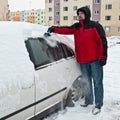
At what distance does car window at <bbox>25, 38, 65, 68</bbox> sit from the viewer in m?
3.73

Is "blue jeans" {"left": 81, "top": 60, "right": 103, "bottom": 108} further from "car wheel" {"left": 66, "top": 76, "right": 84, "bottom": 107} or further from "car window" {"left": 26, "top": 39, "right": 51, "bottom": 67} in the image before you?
"car window" {"left": 26, "top": 39, "right": 51, "bottom": 67}

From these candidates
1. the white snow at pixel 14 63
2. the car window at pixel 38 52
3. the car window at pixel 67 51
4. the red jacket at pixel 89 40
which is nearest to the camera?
the white snow at pixel 14 63

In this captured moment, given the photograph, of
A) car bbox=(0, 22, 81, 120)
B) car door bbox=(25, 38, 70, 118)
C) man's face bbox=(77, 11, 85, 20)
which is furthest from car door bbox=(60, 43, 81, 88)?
man's face bbox=(77, 11, 85, 20)

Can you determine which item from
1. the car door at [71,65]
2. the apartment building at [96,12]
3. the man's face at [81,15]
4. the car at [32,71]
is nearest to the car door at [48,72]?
the car at [32,71]

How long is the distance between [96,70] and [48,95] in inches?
44.2

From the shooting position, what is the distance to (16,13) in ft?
431

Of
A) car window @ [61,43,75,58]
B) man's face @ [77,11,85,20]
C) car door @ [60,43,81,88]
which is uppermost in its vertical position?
man's face @ [77,11,85,20]

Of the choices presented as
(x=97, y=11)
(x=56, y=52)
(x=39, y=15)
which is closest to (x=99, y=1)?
(x=97, y=11)

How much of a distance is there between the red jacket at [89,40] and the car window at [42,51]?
354 mm

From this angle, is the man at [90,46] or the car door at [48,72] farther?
the man at [90,46]

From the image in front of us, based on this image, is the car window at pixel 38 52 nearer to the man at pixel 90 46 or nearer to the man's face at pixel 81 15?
the man at pixel 90 46

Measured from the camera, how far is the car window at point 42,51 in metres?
3.73

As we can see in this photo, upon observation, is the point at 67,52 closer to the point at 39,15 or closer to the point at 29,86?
the point at 29,86

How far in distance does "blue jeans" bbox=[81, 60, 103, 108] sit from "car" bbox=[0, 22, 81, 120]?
234 millimetres
